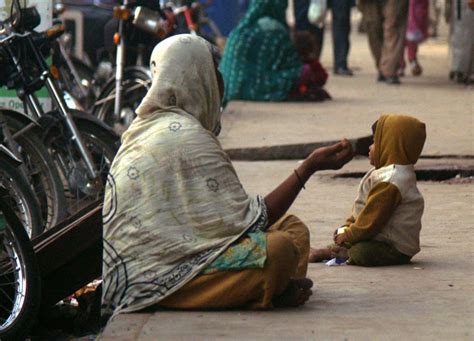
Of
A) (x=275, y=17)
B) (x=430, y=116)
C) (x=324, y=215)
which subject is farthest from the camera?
(x=275, y=17)

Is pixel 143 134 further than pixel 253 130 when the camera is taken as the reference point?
No

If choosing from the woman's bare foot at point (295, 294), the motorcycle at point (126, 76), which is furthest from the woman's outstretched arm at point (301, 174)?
the motorcycle at point (126, 76)

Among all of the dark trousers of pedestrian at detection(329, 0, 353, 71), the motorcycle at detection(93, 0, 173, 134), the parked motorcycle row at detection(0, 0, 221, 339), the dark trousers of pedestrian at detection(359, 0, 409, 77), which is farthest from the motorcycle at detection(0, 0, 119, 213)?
the dark trousers of pedestrian at detection(329, 0, 353, 71)

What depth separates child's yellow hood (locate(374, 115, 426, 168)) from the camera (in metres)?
6.23

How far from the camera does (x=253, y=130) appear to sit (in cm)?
1217

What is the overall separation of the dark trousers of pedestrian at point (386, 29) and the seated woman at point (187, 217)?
35.8 ft

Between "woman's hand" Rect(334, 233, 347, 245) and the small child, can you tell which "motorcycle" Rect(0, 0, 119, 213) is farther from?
the small child

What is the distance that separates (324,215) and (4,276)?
8.68ft

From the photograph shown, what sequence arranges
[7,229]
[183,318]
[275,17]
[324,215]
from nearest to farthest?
1. [183,318]
2. [7,229]
3. [324,215]
4. [275,17]

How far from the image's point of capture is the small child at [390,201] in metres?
6.21

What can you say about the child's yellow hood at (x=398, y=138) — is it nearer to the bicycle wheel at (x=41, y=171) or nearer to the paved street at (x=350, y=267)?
the paved street at (x=350, y=267)

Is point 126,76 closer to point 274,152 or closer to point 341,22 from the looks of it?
point 274,152

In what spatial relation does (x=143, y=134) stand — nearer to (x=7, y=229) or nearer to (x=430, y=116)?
(x=7, y=229)

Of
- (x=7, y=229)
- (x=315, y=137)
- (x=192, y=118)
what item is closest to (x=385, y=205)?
(x=192, y=118)
